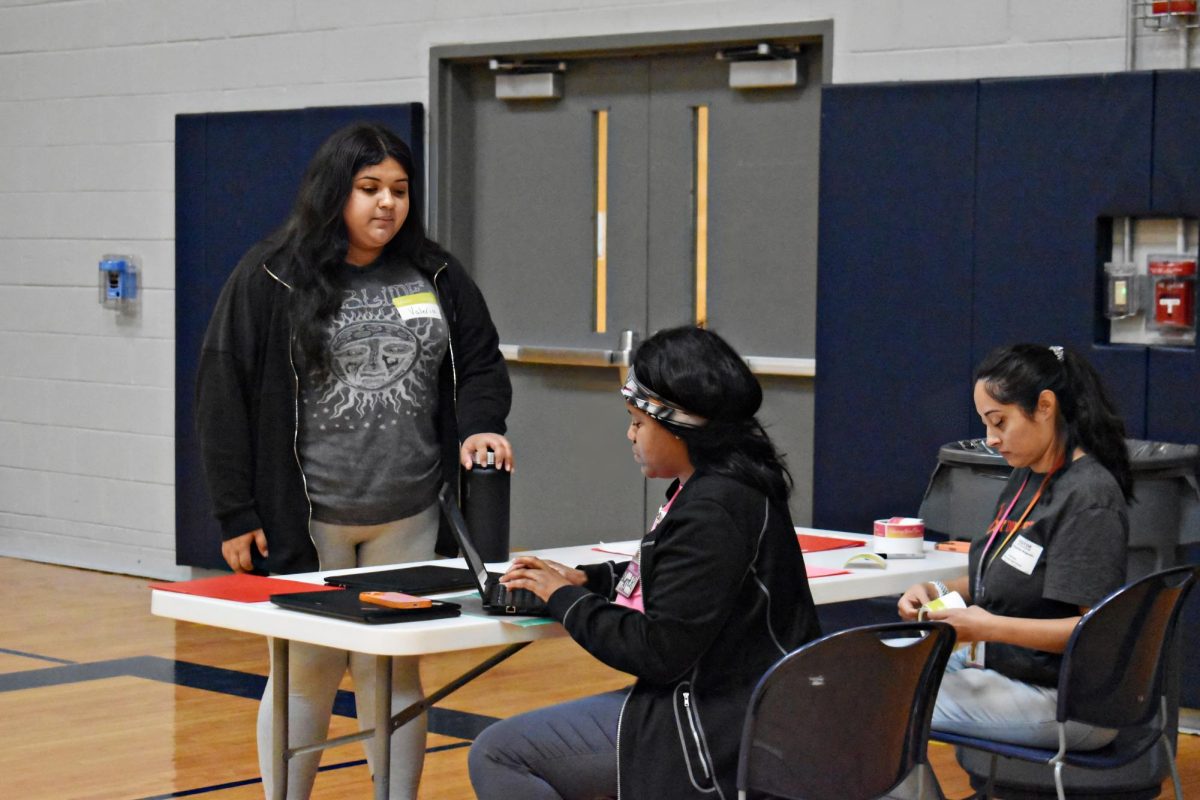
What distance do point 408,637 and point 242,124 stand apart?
15.0 feet

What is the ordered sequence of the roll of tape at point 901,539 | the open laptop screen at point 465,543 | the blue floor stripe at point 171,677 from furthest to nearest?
1. the blue floor stripe at point 171,677
2. the roll of tape at point 901,539
3. the open laptop screen at point 465,543

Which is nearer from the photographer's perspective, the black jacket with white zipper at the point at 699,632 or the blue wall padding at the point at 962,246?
the black jacket with white zipper at the point at 699,632

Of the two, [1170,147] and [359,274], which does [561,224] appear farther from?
[359,274]

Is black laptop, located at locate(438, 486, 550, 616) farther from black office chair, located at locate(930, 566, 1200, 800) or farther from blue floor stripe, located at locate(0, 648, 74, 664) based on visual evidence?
blue floor stripe, located at locate(0, 648, 74, 664)

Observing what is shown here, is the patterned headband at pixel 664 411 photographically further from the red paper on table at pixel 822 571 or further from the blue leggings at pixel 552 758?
the red paper on table at pixel 822 571

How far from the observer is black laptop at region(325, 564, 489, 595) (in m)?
2.91

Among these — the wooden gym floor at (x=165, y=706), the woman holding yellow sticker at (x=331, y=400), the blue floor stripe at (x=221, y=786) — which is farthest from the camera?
the wooden gym floor at (x=165, y=706)

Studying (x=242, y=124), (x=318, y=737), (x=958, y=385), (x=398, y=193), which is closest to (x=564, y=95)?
(x=242, y=124)

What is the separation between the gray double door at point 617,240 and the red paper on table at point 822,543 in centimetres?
200

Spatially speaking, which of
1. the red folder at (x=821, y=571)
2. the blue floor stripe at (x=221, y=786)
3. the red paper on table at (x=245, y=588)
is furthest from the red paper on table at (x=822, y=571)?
the blue floor stripe at (x=221, y=786)

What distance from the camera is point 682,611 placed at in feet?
8.20

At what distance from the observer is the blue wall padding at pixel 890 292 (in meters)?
5.07

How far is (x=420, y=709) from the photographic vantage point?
302 cm

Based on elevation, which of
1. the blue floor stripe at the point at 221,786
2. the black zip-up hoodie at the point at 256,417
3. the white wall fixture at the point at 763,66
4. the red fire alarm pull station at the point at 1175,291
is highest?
the white wall fixture at the point at 763,66
